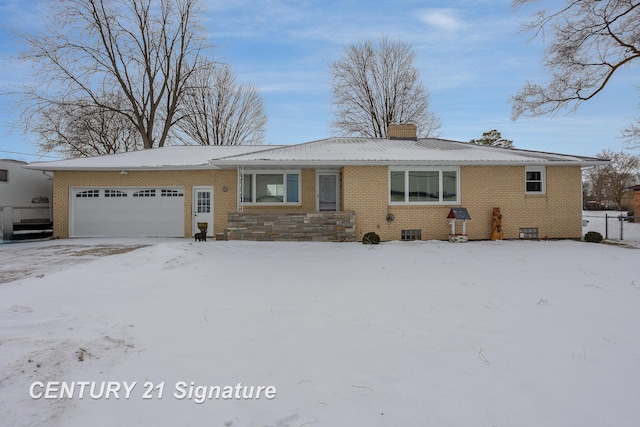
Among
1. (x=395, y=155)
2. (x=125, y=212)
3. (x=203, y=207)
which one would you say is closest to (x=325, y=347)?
(x=395, y=155)

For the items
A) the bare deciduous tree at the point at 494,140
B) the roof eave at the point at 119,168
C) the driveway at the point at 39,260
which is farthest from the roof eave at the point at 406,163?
the bare deciduous tree at the point at 494,140

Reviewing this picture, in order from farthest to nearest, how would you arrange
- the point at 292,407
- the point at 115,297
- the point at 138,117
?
the point at 138,117, the point at 115,297, the point at 292,407

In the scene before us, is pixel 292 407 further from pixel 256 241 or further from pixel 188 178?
pixel 188 178

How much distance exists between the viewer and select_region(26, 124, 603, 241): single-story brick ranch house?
12.3 metres

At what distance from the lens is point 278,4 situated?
13.0m

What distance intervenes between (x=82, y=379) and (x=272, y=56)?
1565 centimetres

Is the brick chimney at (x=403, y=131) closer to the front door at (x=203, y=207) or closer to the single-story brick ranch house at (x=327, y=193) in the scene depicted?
the single-story brick ranch house at (x=327, y=193)

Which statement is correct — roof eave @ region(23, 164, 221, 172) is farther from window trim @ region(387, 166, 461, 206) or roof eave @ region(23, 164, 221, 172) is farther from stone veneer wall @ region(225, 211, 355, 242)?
window trim @ region(387, 166, 461, 206)

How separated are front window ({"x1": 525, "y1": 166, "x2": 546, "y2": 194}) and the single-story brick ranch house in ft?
0.12

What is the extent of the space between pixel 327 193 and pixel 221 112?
2170 centimetres

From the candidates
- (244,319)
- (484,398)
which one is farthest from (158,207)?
(484,398)

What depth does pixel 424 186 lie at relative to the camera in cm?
1298

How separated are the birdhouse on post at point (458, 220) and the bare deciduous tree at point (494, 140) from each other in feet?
92.4

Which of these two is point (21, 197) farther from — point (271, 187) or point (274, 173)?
point (274, 173)
